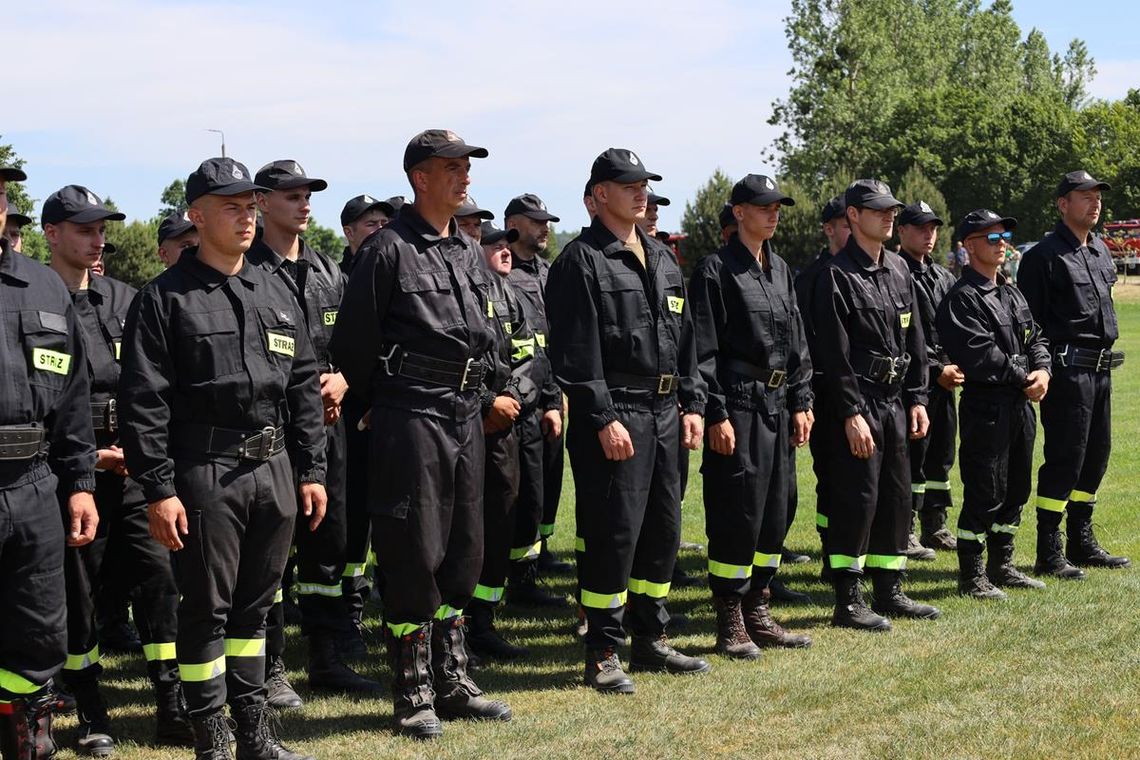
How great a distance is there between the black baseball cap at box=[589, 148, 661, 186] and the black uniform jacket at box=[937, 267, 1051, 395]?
117 inches

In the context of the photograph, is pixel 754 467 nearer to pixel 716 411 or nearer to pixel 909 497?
pixel 716 411

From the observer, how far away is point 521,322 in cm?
807

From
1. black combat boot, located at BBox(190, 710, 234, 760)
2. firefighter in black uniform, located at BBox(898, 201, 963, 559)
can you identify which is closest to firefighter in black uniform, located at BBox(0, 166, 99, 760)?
black combat boot, located at BBox(190, 710, 234, 760)

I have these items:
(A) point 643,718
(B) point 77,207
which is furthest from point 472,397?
(B) point 77,207

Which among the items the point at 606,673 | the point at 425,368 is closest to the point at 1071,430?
the point at 606,673

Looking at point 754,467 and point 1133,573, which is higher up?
point 754,467

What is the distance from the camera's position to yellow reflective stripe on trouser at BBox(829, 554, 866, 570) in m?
7.97

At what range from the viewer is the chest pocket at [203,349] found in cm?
524

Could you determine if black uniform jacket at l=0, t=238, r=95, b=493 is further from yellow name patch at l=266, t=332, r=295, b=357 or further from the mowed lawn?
the mowed lawn

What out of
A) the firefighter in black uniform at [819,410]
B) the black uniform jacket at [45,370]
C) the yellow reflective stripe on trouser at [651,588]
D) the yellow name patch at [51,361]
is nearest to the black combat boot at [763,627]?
the firefighter in black uniform at [819,410]

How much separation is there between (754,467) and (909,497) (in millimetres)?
1385

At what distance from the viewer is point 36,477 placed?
4.89 meters

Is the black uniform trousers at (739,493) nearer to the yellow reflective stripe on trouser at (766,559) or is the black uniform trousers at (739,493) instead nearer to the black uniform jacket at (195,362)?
the yellow reflective stripe on trouser at (766,559)

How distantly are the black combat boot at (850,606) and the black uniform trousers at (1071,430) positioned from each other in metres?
2.11
